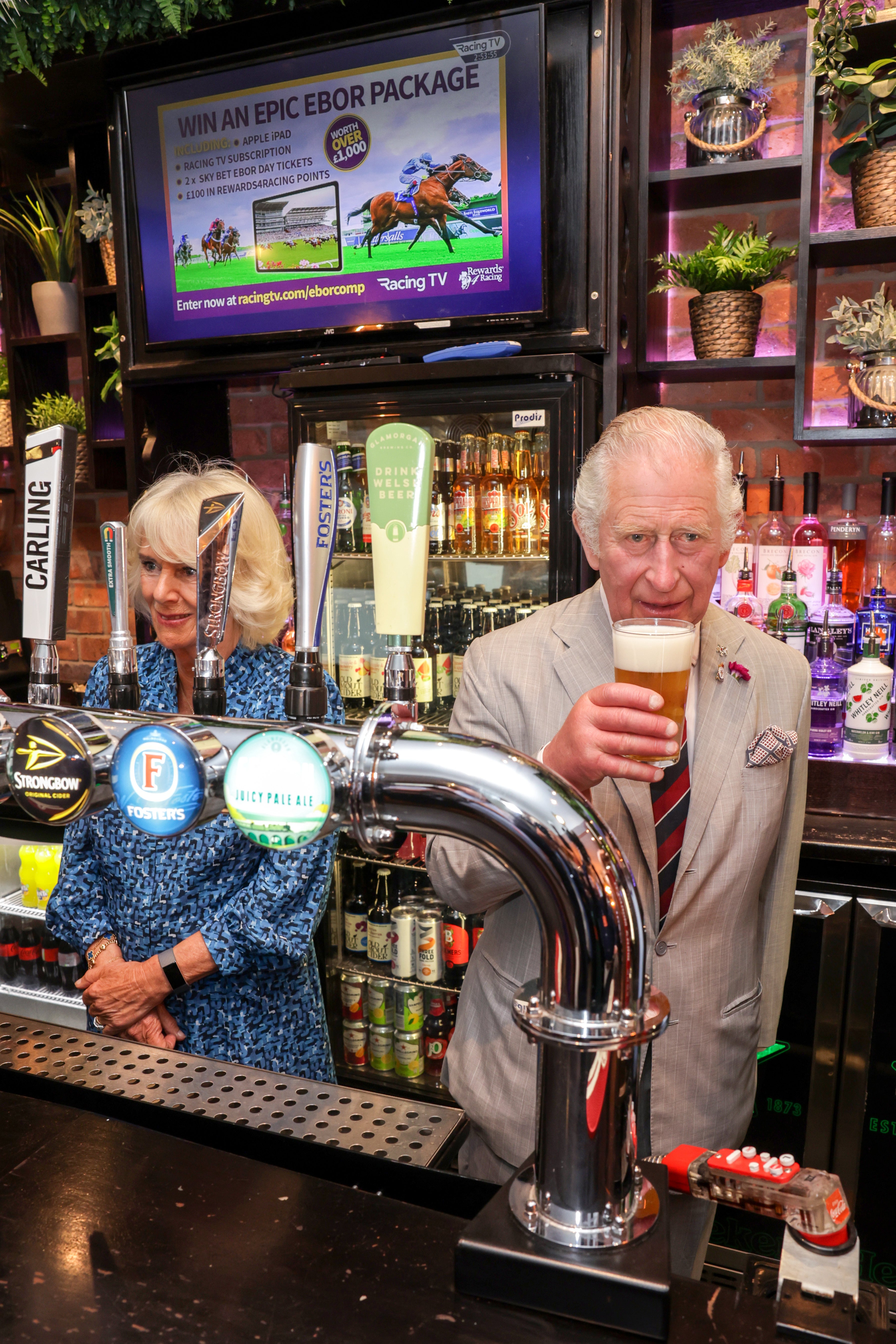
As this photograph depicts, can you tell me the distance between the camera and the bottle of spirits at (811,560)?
2.67 metres

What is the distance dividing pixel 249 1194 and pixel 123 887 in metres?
1.00

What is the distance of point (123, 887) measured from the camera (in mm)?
1694

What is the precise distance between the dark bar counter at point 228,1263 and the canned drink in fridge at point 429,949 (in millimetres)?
2059

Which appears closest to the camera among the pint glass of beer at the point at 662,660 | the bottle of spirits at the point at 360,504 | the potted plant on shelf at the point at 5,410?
the pint glass of beer at the point at 662,660

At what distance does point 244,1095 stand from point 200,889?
72 centimetres

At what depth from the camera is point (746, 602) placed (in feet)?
8.73

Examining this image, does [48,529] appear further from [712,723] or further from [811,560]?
[811,560]

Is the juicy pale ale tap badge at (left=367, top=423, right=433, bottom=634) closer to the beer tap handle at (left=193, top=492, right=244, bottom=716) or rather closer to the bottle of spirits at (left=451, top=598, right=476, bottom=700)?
the beer tap handle at (left=193, top=492, right=244, bottom=716)

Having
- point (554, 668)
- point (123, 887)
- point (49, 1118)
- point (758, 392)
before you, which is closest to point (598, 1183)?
point (49, 1118)

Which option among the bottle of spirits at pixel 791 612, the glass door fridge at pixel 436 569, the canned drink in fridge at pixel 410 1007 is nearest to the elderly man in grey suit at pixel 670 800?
the glass door fridge at pixel 436 569

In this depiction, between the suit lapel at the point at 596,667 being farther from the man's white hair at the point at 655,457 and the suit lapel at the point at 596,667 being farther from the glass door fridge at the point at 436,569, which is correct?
the glass door fridge at the point at 436,569

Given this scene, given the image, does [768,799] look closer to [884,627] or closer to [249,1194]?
[249,1194]

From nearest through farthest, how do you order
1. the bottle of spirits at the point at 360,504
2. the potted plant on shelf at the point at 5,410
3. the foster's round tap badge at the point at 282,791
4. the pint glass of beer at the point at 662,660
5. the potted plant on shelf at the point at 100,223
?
the foster's round tap badge at the point at 282,791, the pint glass of beer at the point at 662,660, the bottle of spirits at the point at 360,504, the potted plant on shelf at the point at 100,223, the potted plant on shelf at the point at 5,410

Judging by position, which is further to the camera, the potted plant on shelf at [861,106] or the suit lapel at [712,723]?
the potted plant on shelf at [861,106]
